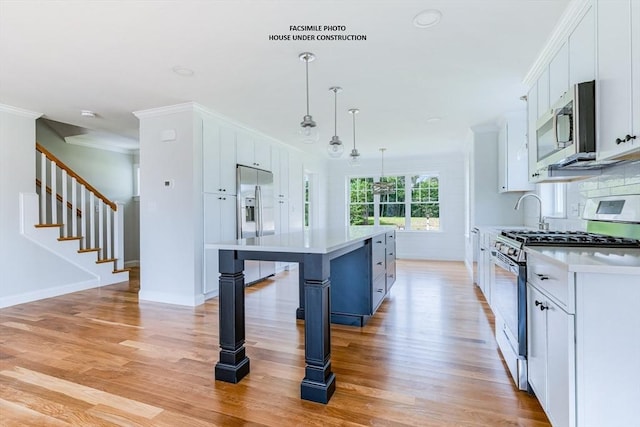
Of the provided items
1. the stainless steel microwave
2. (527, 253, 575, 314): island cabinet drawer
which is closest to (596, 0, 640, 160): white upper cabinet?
the stainless steel microwave

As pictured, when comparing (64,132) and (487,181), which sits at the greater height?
(64,132)

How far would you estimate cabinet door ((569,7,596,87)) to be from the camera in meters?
1.96

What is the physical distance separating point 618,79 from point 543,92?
1.26m

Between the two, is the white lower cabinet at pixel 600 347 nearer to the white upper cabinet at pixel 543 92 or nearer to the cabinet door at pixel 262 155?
the white upper cabinet at pixel 543 92

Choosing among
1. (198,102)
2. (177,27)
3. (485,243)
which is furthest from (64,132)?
(485,243)

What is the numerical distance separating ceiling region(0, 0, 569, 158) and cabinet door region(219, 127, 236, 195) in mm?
316

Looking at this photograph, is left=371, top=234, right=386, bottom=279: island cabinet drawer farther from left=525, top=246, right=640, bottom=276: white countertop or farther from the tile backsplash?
the tile backsplash

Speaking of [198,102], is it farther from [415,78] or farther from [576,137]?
[576,137]

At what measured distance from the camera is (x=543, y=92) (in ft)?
→ 9.37

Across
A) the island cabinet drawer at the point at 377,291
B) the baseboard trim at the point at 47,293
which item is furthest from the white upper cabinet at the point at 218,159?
the baseboard trim at the point at 47,293

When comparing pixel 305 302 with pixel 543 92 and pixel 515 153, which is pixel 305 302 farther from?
pixel 515 153

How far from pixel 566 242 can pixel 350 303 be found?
1850 mm

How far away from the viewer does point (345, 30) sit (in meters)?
2.38

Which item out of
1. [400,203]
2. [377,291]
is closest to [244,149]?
[377,291]
